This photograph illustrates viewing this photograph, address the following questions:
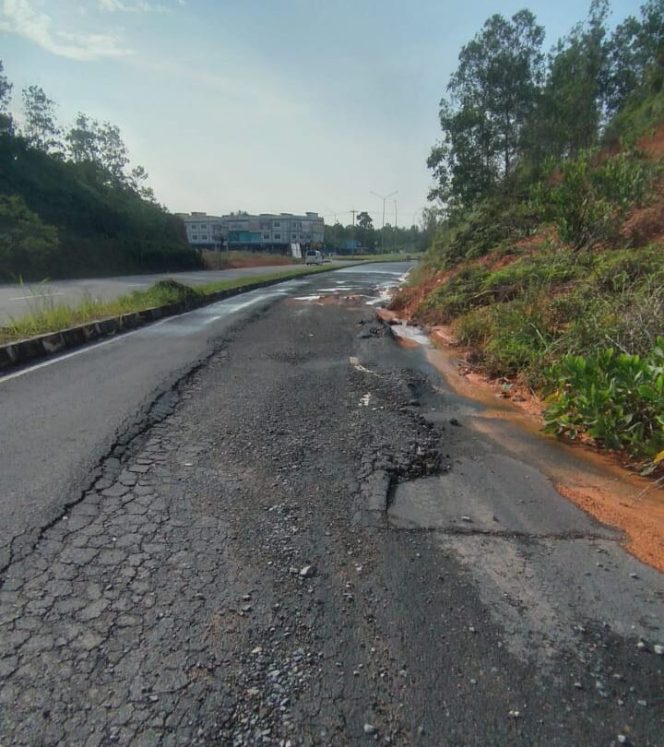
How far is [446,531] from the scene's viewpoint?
2.74 m

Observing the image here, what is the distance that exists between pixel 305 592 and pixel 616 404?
3.36m

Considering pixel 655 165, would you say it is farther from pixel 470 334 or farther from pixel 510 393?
pixel 510 393

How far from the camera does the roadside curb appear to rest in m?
6.34

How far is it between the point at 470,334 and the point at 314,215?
113 metres

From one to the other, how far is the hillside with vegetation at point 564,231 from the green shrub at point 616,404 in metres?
0.01

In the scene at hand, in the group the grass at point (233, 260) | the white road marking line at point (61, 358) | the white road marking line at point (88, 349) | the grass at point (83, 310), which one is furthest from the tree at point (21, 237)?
the white road marking line at point (61, 358)

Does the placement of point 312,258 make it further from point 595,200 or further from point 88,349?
point 88,349

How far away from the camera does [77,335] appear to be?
796cm

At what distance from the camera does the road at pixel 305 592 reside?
1.59 metres

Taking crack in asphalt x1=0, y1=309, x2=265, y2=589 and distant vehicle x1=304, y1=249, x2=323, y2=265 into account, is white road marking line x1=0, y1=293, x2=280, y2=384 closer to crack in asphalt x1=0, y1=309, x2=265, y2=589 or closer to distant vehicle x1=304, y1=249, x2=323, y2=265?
crack in asphalt x1=0, y1=309, x2=265, y2=589

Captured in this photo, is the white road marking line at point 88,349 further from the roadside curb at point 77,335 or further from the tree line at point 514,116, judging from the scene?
the tree line at point 514,116

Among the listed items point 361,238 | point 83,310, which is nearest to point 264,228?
point 361,238

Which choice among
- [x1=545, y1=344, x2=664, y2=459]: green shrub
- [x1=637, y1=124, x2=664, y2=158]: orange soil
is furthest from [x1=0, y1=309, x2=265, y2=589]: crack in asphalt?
[x1=637, y1=124, x2=664, y2=158]: orange soil

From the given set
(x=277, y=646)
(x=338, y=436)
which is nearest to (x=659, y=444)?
(x=338, y=436)
